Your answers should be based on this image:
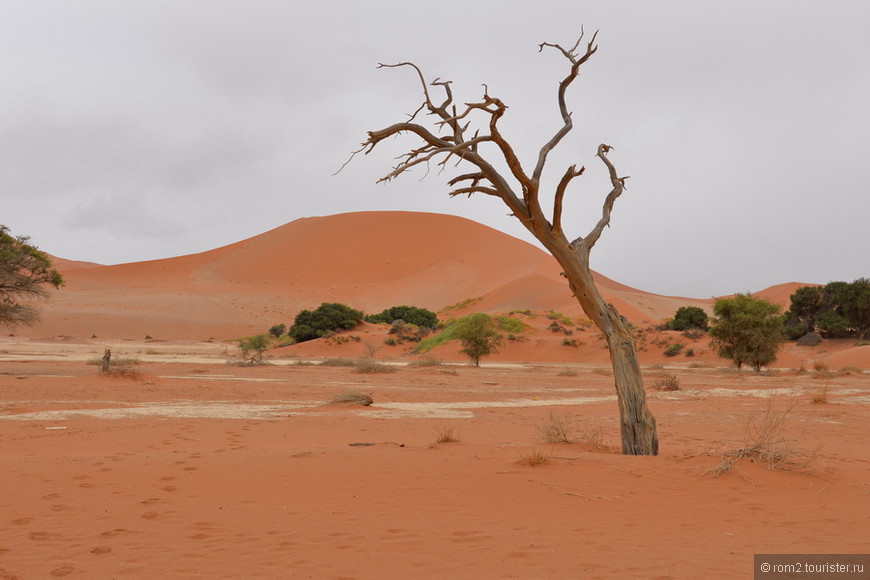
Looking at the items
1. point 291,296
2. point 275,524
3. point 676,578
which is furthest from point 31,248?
point 291,296

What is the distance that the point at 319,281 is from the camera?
321 feet

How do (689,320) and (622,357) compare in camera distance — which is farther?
(689,320)

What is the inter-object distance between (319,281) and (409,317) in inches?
1555

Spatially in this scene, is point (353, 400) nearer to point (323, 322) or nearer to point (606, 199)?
point (606, 199)

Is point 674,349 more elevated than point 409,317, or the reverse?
point 409,317

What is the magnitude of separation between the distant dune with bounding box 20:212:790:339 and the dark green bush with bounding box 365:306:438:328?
844 cm

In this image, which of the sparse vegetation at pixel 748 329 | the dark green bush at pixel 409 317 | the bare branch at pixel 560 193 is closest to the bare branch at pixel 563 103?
the bare branch at pixel 560 193

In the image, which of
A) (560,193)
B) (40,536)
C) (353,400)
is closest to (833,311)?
(353,400)

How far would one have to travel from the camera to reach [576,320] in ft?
192

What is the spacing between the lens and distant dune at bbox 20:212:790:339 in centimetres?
6988

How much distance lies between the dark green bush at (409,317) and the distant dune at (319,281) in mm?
8441

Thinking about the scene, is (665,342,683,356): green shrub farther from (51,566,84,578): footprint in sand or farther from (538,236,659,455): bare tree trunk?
(51,566,84,578): footprint in sand

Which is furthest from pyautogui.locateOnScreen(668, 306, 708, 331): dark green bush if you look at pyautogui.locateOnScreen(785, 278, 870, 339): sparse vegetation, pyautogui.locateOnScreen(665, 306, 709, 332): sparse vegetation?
pyautogui.locateOnScreen(785, 278, 870, 339): sparse vegetation

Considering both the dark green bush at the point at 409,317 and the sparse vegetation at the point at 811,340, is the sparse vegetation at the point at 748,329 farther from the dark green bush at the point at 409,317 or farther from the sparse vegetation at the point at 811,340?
the dark green bush at the point at 409,317
